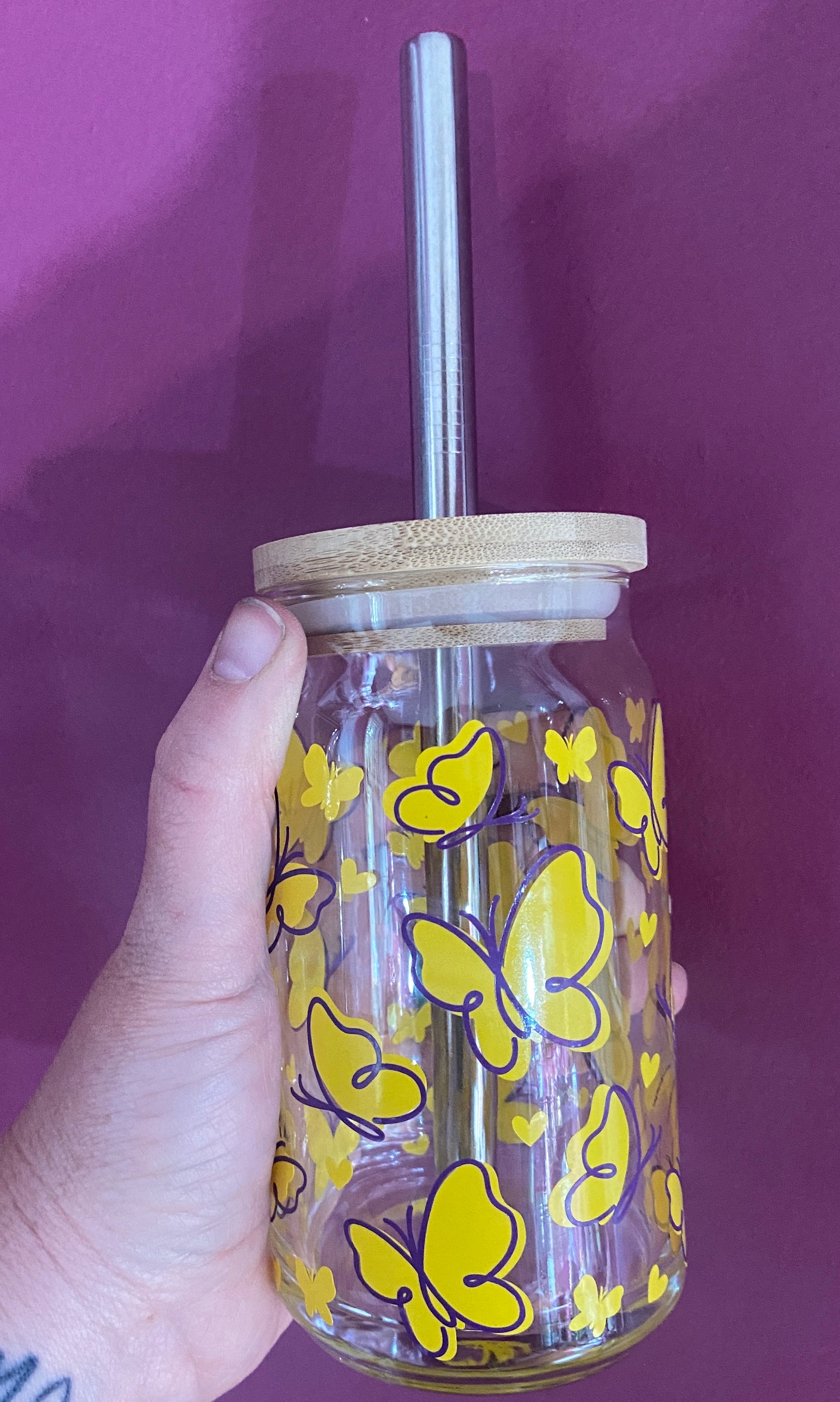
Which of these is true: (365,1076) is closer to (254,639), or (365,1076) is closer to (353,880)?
(353,880)

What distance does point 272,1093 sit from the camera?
0.59 metres

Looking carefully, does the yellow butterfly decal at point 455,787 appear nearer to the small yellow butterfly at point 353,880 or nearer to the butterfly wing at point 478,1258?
the small yellow butterfly at point 353,880

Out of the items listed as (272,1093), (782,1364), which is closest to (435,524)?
(272,1093)

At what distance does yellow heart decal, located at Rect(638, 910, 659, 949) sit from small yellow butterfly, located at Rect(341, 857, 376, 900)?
0.14m

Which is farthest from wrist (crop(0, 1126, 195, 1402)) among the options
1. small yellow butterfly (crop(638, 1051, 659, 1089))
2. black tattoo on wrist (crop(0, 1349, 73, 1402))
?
small yellow butterfly (crop(638, 1051, 659, 1089))

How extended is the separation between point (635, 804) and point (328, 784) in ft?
0.51

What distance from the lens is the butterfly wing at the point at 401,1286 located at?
484 millimetres

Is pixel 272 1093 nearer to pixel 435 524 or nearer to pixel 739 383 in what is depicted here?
pixel 435 524

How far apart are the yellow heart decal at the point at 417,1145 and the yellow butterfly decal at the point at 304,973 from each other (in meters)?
0.09

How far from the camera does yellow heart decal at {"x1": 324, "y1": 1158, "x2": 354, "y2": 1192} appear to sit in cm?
52

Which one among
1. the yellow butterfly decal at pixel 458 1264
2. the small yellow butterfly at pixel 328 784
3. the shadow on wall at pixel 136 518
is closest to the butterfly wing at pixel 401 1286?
the yellow butterfly decal at pixel 458 1264

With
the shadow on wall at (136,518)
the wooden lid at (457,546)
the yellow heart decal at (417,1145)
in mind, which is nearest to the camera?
the wooden lid at (457,546)

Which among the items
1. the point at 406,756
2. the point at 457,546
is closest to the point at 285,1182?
the point at 406,756

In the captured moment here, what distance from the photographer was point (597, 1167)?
1.63 feet
